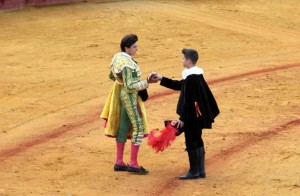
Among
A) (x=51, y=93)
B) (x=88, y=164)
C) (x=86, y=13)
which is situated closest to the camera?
(x=88, y=164)

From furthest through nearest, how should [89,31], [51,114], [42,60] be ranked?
[89,31] < [42,60] < [51,114]

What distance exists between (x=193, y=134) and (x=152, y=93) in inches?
201

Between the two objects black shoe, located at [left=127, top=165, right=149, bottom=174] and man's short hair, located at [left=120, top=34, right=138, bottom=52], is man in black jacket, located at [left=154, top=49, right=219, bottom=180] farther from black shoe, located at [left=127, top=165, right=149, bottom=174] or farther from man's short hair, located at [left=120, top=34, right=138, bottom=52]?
black shoe, located at [left=127, top=165, right=149, bottom=174]

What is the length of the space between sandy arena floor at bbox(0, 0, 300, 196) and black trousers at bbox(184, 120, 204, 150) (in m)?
0.48

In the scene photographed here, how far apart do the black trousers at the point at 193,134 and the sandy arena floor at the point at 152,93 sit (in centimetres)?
48

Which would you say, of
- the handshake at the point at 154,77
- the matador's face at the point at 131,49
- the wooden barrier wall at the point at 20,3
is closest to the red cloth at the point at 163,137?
the handshake at the point at 154,77

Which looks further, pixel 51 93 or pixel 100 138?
pixel 51 93

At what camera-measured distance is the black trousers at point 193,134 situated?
1108 cm

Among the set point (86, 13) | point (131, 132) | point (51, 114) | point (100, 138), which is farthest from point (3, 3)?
point (131, 132)

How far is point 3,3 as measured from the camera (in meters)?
22.3

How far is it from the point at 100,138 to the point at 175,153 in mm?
1363

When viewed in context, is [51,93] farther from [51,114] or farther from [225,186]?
[225,186]

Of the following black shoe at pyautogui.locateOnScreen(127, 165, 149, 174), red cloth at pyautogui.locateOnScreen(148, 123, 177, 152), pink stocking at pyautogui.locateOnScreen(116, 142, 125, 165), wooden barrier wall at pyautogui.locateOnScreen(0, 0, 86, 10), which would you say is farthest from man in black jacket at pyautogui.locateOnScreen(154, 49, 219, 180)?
wooden barrier wall at pyautogui.locateOnScreen(0, 0, 86, 10)

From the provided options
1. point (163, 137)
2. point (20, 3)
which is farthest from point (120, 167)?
point (20, 3)
